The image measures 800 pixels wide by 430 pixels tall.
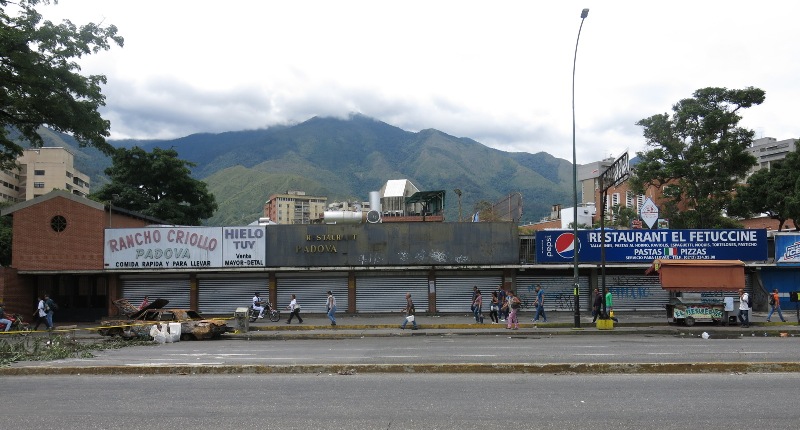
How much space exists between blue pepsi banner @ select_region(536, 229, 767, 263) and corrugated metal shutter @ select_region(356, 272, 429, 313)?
6004 millimetres

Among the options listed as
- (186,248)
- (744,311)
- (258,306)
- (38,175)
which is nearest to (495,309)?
(744,311)

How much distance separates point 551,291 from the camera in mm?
31734

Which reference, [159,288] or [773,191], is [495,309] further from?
[773,191]

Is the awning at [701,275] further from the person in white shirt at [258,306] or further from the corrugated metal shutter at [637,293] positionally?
the person in white shirt at [258,306]

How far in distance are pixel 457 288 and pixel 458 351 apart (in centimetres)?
1476

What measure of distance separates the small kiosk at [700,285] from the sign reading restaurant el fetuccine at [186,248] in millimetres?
18552

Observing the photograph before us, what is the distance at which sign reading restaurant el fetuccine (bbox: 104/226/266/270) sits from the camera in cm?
3081

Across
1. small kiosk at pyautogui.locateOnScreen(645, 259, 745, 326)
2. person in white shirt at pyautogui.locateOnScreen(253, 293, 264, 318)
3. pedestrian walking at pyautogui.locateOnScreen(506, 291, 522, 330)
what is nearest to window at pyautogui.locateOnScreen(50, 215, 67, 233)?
person in white shirt at pyautogui.locateOnScreen(253, 293, 264, 318)

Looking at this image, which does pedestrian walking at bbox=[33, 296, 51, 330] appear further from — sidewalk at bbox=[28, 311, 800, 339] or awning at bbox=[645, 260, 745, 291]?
awning at bbox=[645, 260, 745, 291]

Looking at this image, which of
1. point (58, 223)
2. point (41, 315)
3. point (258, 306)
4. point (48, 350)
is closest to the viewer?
point (48, 350)

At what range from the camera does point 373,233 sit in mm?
31047

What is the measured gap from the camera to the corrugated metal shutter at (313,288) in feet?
103

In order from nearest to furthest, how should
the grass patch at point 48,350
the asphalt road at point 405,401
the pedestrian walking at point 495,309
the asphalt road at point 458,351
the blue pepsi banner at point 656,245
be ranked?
the asphalt road at point 405,401 → the asphalt road at point 458,351 → the grass patch at point 48,350 → the pedestrian walking at point 495,309 → the blue pepsi banner at point 656,245

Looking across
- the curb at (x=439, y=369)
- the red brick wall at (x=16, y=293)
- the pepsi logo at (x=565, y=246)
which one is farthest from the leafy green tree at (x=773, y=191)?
the red brick wall at (x=16, y=293)
